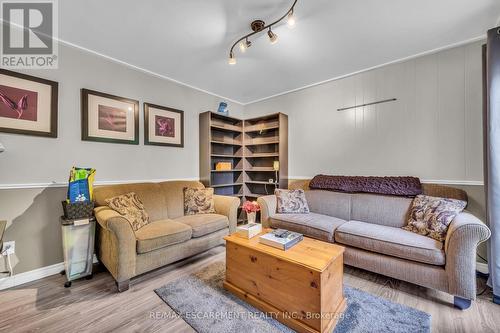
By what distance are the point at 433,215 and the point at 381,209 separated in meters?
0.53

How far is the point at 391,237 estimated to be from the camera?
1974 millimetres

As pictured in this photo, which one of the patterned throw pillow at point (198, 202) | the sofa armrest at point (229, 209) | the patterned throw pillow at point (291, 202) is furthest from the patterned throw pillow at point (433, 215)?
the patterned throw pillow at point (198, 202)

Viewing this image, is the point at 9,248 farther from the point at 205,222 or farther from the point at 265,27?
the point at 265,27

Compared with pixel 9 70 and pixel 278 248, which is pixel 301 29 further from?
pixel 9 70

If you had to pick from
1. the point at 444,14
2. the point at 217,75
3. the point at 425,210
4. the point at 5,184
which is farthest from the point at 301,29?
the point at 5,184

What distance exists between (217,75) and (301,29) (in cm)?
147

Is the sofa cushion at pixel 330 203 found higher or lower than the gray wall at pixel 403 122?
lower

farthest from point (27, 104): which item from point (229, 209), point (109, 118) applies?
point (229, 209)

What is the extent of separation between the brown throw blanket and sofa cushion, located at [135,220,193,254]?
1978 mm

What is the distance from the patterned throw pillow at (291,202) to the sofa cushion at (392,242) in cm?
68

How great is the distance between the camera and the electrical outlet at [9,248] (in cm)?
193

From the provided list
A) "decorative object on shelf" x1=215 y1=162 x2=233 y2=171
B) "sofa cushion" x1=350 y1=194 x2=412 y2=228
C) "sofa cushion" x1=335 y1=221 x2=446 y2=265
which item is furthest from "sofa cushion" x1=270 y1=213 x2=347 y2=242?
"decorative object on shelf" x1=215 y1=162 x2=233 y2=171

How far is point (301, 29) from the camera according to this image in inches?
81.9

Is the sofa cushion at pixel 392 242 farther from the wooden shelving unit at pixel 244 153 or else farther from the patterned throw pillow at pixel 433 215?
the wooden shelving unit at pixel 244 153
